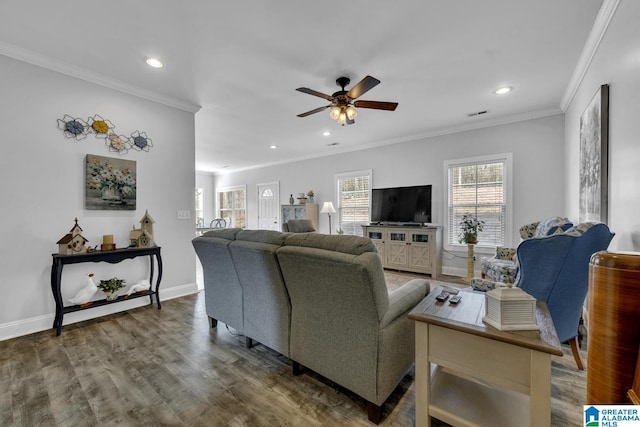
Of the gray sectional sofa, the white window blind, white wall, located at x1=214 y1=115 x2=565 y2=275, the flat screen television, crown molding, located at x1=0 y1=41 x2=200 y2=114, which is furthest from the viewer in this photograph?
the white window blind

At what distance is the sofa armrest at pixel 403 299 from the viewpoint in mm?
1493

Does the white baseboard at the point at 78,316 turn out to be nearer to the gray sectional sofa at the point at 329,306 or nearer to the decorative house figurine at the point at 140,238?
the decorative house figurine at the point at 140,238

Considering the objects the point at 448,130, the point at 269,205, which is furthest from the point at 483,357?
the point at 269,205

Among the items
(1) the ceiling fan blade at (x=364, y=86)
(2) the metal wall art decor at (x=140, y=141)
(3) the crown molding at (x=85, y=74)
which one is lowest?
(2) the metal wall art decor at (x=140, y=141)

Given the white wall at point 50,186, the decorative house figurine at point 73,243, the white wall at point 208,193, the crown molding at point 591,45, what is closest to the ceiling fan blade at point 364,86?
the crown molding at point 591,45

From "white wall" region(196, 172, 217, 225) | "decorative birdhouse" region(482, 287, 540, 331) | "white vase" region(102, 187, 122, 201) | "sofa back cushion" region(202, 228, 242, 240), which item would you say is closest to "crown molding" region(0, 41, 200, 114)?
"white vase" region(102, 187, 122, 201)

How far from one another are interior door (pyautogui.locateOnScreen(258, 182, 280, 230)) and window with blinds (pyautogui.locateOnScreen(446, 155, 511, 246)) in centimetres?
476

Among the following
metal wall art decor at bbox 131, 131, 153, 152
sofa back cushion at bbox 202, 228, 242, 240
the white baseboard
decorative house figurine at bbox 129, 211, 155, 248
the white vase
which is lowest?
the white baseboard

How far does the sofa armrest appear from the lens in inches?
58.8

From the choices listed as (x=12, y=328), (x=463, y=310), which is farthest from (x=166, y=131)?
(x=463, y=310)

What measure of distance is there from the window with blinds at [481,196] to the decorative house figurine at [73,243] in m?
5.31

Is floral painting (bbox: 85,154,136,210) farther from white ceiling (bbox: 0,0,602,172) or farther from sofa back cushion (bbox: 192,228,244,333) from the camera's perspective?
sofa back cushion (bbox: 192,228,244,333)

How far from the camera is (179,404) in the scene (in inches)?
65.6

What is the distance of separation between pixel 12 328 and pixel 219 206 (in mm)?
7577
